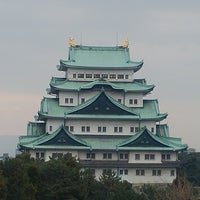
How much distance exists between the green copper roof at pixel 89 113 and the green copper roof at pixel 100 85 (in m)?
1.29

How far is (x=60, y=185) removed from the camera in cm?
4353

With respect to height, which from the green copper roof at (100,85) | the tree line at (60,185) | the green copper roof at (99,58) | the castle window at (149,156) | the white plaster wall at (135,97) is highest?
the green copper roof at (99,58)

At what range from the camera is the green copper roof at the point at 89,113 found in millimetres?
60344

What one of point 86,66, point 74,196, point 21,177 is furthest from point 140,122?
point 21,177

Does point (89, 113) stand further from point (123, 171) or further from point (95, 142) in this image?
point (123, 171)

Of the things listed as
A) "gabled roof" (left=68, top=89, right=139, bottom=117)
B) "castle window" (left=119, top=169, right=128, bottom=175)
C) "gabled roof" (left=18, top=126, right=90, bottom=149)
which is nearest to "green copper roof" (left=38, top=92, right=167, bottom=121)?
"gabled roof" (left=68, top=89, right=139, bottom=117)

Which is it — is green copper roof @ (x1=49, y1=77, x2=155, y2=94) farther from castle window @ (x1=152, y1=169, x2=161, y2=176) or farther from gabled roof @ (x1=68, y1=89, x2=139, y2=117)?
castle window @ (x1=152, y1=169, x2=161, y2=176)

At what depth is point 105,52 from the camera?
66.2 meters

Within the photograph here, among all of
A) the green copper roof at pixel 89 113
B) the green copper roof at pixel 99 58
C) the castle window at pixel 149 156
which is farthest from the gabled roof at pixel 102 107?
the green copper roof at pixel 99 58

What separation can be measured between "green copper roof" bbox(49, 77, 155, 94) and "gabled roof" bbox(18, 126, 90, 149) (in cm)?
460

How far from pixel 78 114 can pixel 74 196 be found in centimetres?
1701

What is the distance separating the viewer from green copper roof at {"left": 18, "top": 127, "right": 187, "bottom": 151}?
58.5 meters

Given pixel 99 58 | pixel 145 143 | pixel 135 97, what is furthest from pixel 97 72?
pixel 145 143

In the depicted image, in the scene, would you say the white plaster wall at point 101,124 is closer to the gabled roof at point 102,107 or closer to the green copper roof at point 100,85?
the gabled roof at point 102,107
